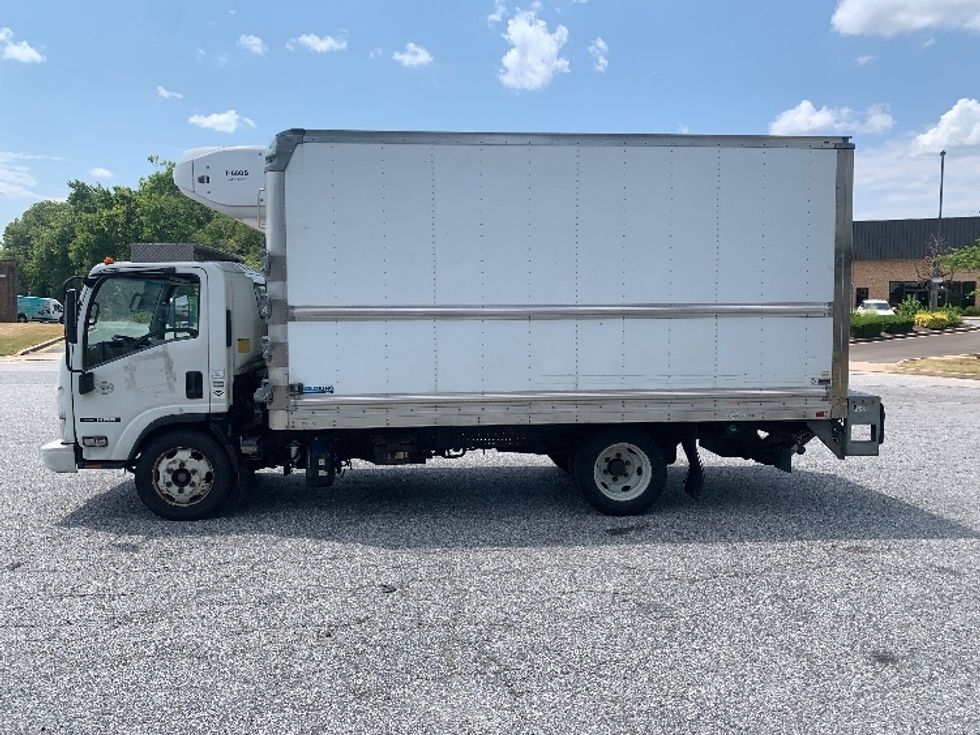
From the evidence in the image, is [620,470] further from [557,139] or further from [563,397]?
[557,139]

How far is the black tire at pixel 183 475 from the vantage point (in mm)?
7457

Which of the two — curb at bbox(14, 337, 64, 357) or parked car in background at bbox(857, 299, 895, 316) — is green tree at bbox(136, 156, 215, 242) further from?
parked car in background at bbox(857, 299, 895, 316)

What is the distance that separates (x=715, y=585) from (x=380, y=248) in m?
3.98

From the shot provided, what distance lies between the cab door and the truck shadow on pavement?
3.08ft

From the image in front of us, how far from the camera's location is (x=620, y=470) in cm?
779

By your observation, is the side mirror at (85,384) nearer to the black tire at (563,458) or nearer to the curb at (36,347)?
the black tire at (563,458)

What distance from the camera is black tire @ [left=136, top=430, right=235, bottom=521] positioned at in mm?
7457

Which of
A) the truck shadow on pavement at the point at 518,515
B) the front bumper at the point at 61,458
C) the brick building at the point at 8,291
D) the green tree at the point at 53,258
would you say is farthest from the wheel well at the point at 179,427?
the green tree at the point at 53,258

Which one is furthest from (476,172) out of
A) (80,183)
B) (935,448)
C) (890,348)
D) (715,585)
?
(80,183)

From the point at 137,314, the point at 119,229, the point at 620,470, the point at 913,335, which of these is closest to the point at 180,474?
the point at 137,314

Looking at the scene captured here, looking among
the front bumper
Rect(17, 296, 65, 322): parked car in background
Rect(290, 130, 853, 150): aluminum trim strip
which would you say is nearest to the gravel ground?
the front bumper

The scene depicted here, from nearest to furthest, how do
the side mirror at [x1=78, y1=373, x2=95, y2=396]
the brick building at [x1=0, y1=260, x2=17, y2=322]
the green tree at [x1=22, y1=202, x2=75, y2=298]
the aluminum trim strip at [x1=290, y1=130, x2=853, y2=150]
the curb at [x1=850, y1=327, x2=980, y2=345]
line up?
the aluminum trim strip at [x1=290, y1=130, x2=853, y2=150] → the side mirror at [x1=78, y1=373, x2=95, y2=396] → the curb at [x1=850, y1=327, x2=980, y2=345] → the brick building at [x1=0, y1=260, x2=17, y2=322] → the green tree at [x1=22, y1=202, x2=75, y2=298]

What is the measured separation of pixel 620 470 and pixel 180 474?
4228mm

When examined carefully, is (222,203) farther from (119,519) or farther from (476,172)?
(119,519)
